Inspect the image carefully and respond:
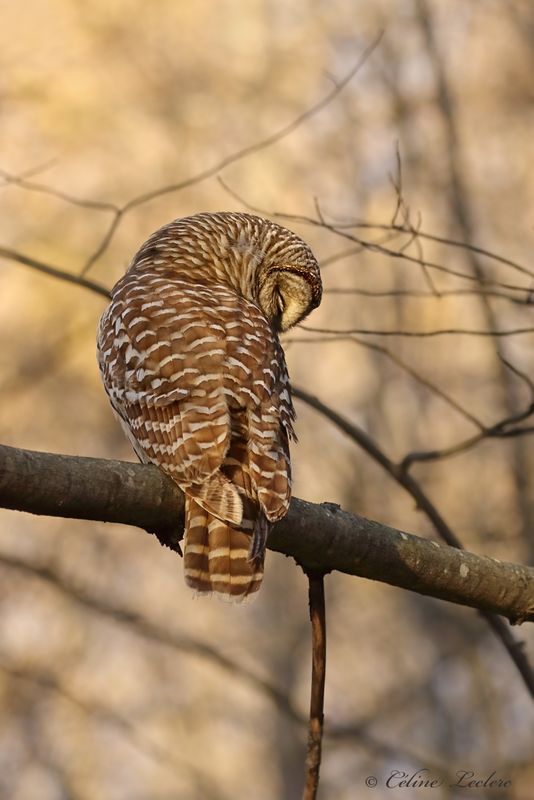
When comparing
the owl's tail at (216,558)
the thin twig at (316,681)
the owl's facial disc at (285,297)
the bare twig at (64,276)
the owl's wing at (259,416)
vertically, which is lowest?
the thin twig at (316,681)

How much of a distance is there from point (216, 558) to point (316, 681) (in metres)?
0.50

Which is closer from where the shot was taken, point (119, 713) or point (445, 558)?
point (445, 558)

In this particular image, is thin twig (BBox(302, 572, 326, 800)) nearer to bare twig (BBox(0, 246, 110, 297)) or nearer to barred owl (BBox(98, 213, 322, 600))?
barred owl (BBox(98, 213, 322, 600))

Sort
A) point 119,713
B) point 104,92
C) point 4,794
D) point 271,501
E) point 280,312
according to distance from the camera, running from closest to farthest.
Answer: point 271,501
point 280,312
point 4,794
point 119,713
point 104,92

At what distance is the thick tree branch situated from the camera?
3.28 m

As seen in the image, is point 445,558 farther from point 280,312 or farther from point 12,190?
point 12,190

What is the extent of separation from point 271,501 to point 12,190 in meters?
10.8

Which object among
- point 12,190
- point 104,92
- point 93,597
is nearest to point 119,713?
point 93,597

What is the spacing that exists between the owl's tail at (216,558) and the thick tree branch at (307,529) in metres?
0.07

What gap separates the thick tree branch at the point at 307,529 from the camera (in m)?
3.28

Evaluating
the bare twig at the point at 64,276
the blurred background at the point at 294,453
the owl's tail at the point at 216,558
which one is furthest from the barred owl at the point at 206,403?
the blurred background at the point at 294,453

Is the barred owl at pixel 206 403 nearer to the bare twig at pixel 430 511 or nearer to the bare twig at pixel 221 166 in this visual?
the bare twig at pixel 221 166

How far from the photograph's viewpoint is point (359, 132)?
51.3 ft

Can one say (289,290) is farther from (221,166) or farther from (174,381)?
(174,381)
